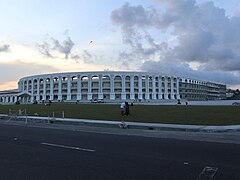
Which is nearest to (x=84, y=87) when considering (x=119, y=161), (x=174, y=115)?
(x=174, y=115)

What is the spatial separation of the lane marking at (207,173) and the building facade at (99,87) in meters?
130

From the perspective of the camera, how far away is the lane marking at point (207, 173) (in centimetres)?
737

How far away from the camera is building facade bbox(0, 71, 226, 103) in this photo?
146750mm

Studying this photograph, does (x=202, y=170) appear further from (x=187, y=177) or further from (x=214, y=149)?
(x=214, y=149)

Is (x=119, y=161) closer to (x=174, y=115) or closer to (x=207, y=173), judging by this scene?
(x=207, y=173)

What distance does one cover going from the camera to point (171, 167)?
836 centimetres

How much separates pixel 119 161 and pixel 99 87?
137609mm

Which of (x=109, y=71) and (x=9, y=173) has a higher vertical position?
(x=109, y=71)

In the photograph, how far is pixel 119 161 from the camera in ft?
30.3

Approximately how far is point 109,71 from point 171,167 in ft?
458

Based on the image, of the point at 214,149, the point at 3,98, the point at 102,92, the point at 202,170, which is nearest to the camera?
the point at 202,170

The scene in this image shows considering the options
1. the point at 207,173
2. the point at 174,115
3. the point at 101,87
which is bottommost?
the point at 207,173

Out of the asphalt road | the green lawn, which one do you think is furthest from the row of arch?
the asphalt road

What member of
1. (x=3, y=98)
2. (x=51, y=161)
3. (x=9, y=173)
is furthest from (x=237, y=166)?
(x=3, y=98)
